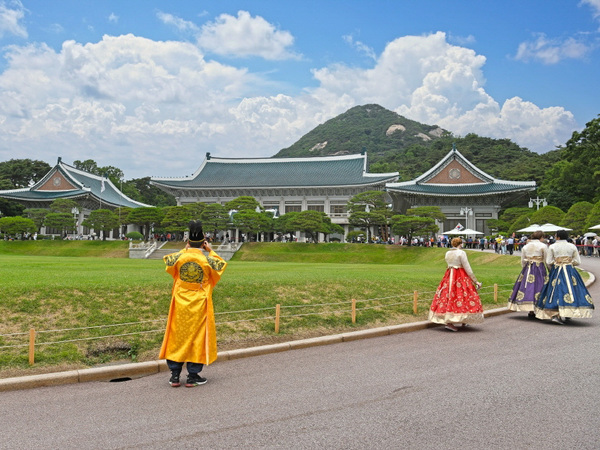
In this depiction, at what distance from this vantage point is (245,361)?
7.15 m

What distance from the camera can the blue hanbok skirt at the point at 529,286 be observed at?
10.3 metres

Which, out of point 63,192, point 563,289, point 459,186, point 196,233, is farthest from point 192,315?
point 63,192

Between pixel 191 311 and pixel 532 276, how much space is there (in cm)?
811

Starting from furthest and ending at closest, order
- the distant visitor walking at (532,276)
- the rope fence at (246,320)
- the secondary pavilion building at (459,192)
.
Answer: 1. the secondary pavilion building at (459,192)
2. the distant visitor walking at (532,276)
3. the rope fence at (246,320)

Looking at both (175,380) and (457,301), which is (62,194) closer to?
(457,301)

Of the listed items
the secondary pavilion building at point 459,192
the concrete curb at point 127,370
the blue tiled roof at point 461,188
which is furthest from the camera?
the secondary pavilion building at point 459,192

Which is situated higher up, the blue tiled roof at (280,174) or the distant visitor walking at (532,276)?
the blue tiled roof at (280,174)

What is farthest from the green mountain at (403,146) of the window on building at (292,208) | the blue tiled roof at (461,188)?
the window on building at (292,208)

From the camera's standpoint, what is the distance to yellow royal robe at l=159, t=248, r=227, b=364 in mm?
5793

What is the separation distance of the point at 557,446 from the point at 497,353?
3519mm

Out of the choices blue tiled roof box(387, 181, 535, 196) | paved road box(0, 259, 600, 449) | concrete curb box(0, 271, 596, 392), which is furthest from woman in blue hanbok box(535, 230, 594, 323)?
blue tiled roof box(387, 181, 535, 196)

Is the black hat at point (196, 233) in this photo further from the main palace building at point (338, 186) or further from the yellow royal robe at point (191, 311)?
the main palace building at point (338, 186)

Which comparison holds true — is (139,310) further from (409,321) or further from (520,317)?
(520,317)

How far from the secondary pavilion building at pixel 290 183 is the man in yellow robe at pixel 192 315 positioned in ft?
157
